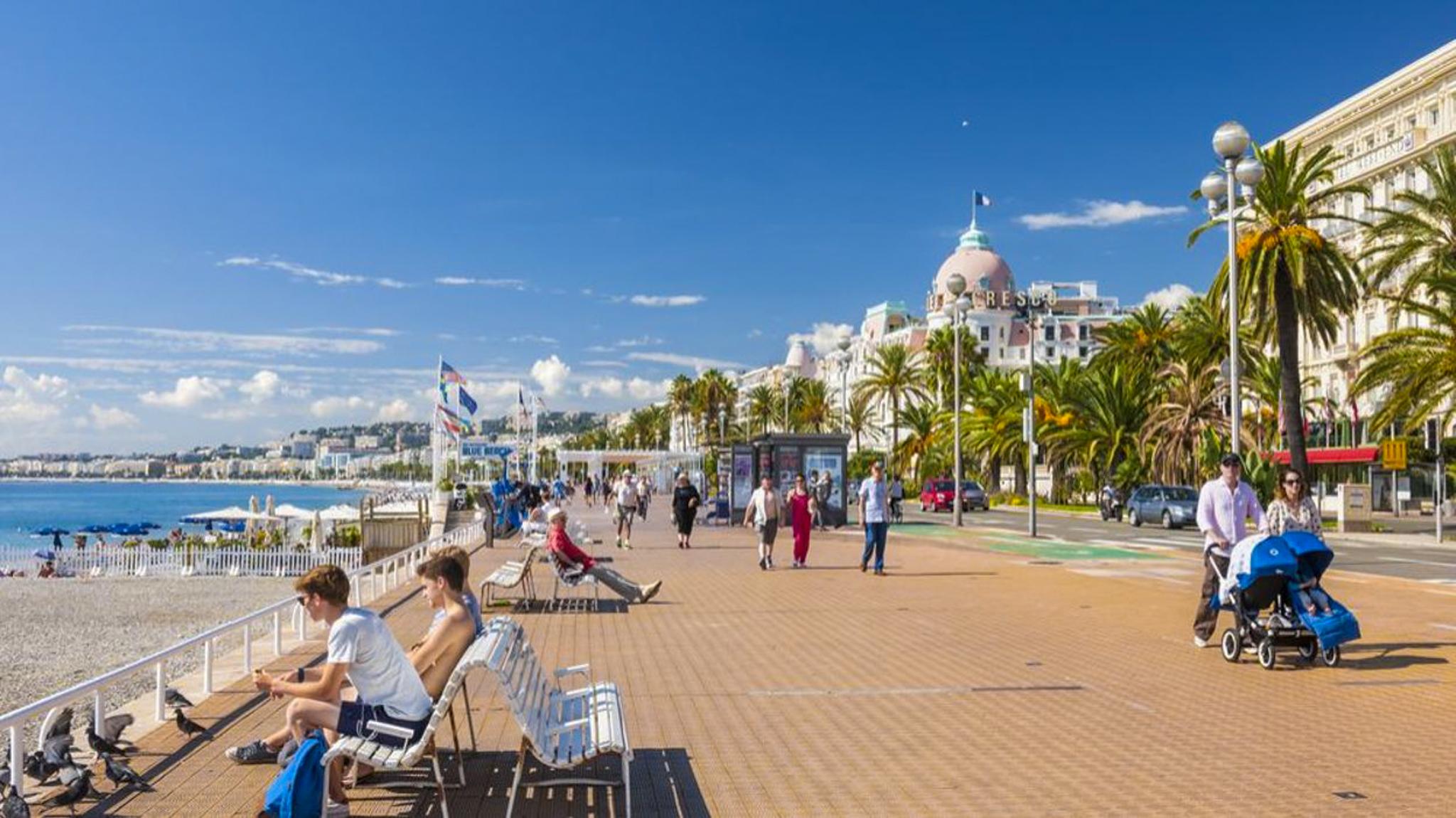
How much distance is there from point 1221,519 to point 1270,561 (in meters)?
0.90

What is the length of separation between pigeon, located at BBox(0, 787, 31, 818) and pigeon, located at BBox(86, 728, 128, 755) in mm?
1074

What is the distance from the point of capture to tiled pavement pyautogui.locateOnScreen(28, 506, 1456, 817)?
632 centimetres

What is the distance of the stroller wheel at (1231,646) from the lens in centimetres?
1078

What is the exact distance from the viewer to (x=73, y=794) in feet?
20.0

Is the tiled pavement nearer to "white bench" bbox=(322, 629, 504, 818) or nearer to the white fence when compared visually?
"white bench" bbox=(322, 629, 504, 818)

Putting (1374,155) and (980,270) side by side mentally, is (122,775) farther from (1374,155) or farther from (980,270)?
(980,270)

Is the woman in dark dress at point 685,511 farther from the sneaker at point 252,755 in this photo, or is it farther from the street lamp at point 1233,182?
the sneaker at point 252,755

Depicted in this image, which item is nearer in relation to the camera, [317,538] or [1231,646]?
[1231,646]

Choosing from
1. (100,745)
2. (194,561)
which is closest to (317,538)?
(194,561)

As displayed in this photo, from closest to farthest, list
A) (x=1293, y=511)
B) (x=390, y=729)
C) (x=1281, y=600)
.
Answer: (x=390, y=729), (x=1281, y=600), (x=1293, y=511)

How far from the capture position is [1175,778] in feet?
22.0

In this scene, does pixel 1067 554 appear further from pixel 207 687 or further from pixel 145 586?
pixel 145 586

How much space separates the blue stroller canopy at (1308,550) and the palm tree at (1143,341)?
51.6 metres

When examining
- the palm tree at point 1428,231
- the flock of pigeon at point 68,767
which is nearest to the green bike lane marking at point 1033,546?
the palm tree at point 1428,231
